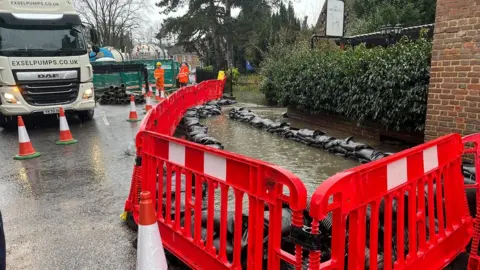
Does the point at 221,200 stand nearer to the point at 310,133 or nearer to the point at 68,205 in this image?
the point at 68,205

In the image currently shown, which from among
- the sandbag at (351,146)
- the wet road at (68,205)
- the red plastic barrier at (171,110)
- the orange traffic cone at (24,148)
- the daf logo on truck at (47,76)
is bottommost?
the wet road at (68,205)

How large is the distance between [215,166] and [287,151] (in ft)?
15.3

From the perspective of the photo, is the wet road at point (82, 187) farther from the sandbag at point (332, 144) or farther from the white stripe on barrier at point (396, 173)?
the white stripe on barrier at point (396, 173)

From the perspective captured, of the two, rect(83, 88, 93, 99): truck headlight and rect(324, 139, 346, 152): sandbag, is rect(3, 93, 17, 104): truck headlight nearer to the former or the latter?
rect(83, 88, 93, 99): truck headlight

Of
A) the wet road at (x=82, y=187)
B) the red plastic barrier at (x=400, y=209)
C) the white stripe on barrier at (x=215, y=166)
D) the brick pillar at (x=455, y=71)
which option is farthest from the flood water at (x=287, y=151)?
the white stripe on barrier at (x=215, y=166)

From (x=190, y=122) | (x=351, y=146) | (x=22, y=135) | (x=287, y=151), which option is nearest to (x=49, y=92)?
(x=22, y=135)

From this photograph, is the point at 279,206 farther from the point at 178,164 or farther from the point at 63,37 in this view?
the point at 63,37

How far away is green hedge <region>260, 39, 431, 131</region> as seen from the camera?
655 centimetres

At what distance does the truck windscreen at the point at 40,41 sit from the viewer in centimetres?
933

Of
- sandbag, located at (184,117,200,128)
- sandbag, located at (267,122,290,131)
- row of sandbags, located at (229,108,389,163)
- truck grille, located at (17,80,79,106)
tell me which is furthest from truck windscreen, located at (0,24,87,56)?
sandbag, located at (267,122,290,131)

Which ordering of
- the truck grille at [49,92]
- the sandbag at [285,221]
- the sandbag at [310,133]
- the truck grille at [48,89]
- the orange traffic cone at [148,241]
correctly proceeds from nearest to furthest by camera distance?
the orange traffic cone at [148,241], the sandbag at [285,221], the sandbag at [310,133], the truck grille at [48,89], the truck grille at [49,92]

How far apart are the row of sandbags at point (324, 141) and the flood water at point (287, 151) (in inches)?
4.5

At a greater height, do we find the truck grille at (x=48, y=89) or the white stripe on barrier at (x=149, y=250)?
the truck grille at (x=48, y=89)

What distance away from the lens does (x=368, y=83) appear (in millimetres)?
7574
